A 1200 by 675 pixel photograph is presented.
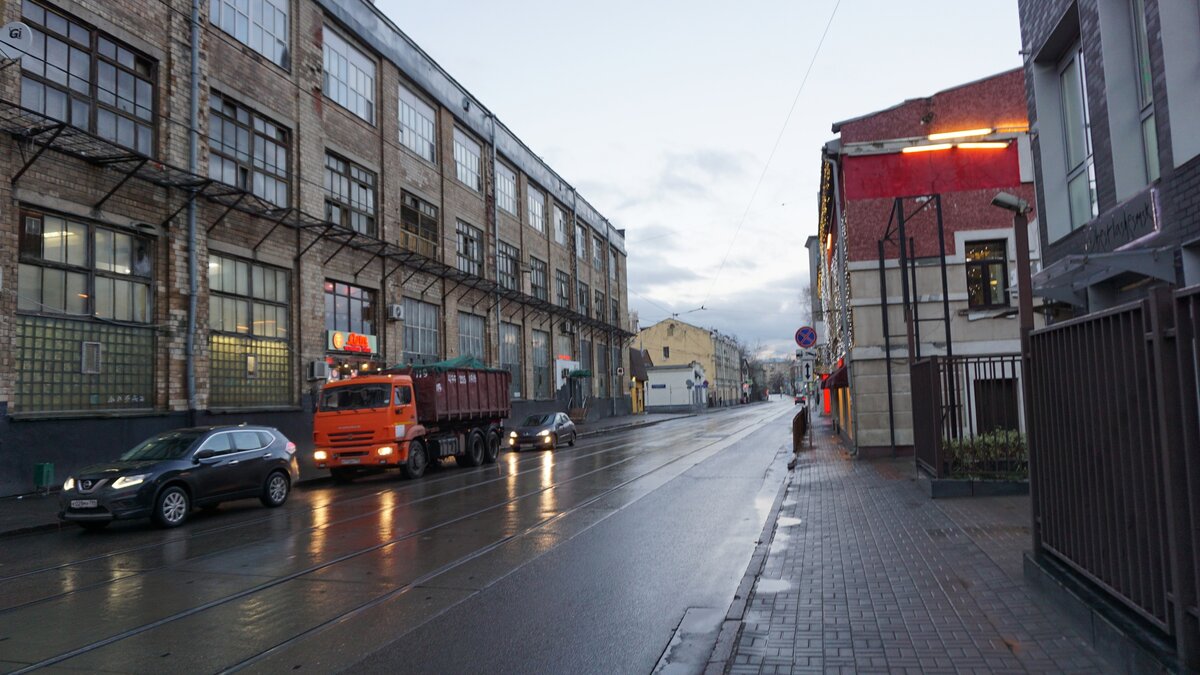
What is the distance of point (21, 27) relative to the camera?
555 inches

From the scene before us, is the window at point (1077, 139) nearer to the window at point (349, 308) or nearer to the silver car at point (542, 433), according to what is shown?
the silver car at point (542, 433)

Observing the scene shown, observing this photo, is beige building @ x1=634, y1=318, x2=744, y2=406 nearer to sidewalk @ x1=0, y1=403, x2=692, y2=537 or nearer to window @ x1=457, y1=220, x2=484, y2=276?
window @ x1=457, y1=220, x2=484, y2=276

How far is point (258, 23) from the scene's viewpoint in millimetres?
22984

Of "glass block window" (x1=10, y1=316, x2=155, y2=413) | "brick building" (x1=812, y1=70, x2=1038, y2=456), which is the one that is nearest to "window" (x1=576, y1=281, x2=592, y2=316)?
"brick building" (x1=812, y1=70, x2=1038, y2=456)

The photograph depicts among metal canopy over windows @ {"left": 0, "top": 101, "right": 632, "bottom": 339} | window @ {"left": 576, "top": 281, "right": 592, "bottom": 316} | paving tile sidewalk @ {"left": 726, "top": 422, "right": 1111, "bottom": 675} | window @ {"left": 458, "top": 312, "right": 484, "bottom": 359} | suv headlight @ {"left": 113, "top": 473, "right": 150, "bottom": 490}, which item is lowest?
paving tile sidewalk @ {"left": 726, "top": 422, "right": 1111, "bottom": 675}

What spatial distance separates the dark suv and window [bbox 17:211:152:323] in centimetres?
550

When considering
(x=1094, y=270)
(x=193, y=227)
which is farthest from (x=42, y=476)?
(x=1094, y=270)

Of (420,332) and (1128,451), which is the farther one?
(420,332)

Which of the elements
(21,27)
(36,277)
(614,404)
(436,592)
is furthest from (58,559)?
(614,404)

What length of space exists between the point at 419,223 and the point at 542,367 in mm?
15882

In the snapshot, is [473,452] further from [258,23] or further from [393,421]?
[258,23]

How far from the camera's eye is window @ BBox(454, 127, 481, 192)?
36094 millimetres

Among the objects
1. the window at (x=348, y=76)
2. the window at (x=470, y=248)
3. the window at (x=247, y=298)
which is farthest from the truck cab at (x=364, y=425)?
the window at (x=470, y=248)

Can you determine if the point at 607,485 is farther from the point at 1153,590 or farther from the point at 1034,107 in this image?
the point at 1153,590
